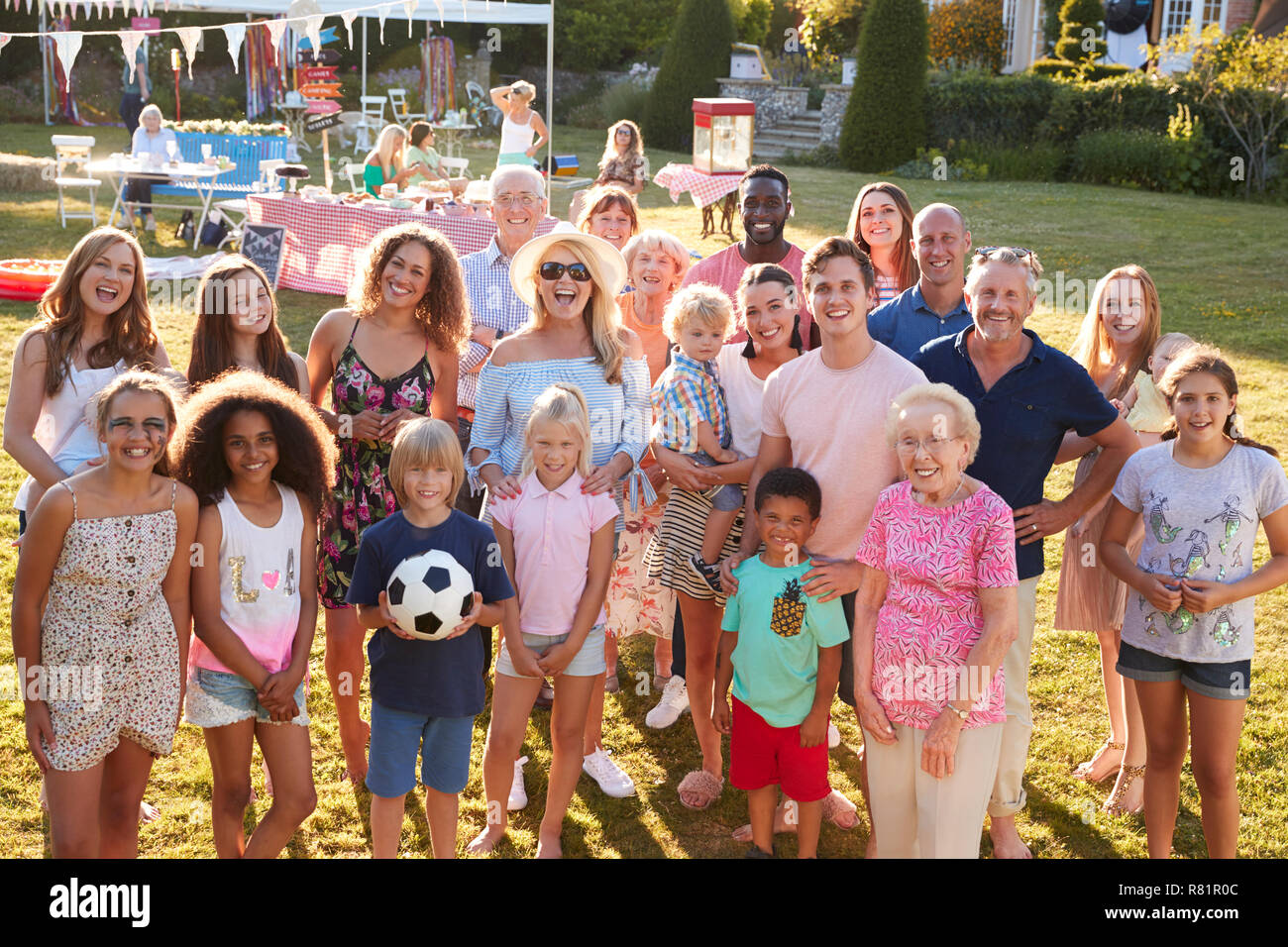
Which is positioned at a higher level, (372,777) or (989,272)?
(989,272)

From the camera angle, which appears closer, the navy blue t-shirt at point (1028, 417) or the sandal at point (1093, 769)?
the navy blue t-shirt at point (1028, 417)

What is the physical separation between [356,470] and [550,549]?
2.96ft

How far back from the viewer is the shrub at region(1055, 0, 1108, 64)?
26141mm

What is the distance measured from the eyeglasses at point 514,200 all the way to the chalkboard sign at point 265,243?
8.02 metres

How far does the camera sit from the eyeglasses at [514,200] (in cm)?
493

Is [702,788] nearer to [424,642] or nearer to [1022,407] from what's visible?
[424,642]

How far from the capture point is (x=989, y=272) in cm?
361

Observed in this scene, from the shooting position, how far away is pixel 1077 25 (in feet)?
86.6

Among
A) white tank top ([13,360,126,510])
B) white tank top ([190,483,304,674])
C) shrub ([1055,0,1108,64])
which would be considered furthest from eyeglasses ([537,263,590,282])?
shrub ([1055,0,1108,64])

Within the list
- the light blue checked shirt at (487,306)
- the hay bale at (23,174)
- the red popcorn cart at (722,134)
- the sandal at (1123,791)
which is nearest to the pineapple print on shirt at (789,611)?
the sandal at (1123,791)

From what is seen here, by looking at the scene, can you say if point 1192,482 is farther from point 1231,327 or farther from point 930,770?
point 1231,327

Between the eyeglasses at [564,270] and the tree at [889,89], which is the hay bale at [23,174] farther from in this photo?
the eyeglasses at [564,270]

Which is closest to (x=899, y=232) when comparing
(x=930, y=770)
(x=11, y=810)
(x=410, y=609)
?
(x=930, y=770)
